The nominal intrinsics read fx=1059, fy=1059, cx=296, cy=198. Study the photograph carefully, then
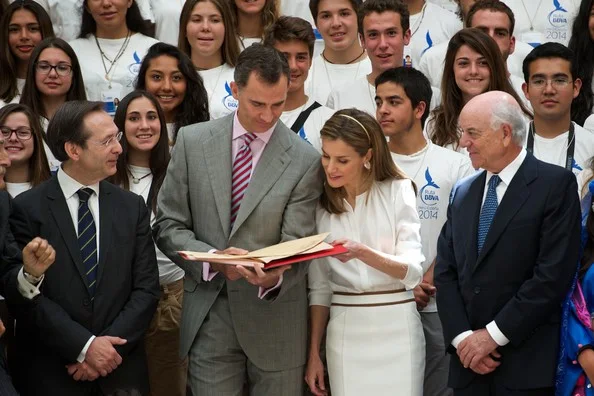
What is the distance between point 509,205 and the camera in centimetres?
495

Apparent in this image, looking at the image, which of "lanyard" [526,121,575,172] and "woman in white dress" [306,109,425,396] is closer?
"woman in white dress" [306,109,425,396]

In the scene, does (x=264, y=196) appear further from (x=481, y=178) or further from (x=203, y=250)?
(x=481, y=178)

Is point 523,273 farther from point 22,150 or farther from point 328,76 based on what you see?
point 22,150

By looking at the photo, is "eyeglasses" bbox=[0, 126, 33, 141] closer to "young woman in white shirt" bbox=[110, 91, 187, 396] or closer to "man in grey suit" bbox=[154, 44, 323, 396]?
"young woman in white shirt" bbox=[110, 91, 187, 396]

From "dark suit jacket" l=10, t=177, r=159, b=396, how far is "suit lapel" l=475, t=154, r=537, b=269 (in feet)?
5.60

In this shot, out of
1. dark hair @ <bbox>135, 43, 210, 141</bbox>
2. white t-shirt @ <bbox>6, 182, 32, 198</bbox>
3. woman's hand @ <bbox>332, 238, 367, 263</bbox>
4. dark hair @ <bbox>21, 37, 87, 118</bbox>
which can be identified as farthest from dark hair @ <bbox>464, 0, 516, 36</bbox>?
white t-shirt @ <bbox>6, 182, 32, 198</bbox>

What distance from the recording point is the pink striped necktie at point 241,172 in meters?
5.12

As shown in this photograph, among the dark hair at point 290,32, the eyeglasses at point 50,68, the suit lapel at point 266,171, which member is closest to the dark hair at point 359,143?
the suit lapel at point 266,171

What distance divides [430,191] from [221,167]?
146 centimetres

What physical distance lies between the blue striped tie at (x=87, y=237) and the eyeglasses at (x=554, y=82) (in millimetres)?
2842

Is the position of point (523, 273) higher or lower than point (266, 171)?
lower

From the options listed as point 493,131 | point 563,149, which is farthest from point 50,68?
point 563,149

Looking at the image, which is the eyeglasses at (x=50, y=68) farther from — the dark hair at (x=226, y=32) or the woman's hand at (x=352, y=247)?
the woman's hand at (x=352, y=247)

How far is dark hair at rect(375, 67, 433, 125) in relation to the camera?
611 centimetres
